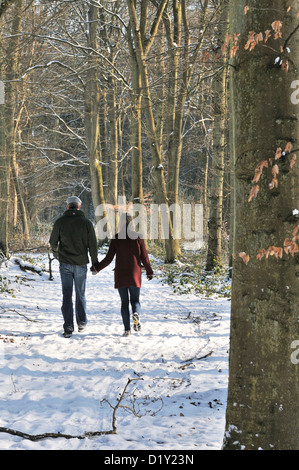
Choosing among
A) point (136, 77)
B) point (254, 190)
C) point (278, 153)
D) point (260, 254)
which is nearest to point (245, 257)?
point (260, 254)

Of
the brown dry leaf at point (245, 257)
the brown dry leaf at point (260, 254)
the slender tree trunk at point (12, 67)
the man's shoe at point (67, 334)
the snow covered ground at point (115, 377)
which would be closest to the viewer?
the brown dry leaf at point (260, 254)

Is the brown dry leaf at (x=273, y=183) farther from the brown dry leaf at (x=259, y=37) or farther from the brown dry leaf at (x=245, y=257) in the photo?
the brown dry leaf at (x=259, y=37)

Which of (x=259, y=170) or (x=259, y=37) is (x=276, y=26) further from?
(x=259, y=170)

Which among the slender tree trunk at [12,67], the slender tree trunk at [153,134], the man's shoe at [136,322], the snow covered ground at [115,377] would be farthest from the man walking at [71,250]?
the slender tree trunk at [153,134]

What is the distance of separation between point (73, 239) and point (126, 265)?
94cm

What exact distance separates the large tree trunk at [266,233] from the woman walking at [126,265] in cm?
418

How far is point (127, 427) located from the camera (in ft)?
11.9

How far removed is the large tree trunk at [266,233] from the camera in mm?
2352

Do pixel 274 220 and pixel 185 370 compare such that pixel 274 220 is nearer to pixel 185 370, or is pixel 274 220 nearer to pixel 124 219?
pixel 185 370

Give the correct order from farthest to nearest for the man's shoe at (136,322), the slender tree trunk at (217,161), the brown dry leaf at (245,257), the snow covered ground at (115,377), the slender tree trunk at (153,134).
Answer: the slender tree trunk at (153,134) → the slender tree trunk at (217,161) → the man's shoe at (136,322) → the snow covered ground at (115,377) → the brown dry leaf at (245,257)

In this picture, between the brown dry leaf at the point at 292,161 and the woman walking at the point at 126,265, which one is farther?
the woman walking at the point at 126,265

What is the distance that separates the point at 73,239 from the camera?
666 centimetres

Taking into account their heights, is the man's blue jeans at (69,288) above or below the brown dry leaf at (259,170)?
below

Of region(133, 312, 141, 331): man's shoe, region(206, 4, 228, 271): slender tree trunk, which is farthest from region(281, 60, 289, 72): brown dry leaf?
region(206, 4, 228, 271): slender tree trunk
